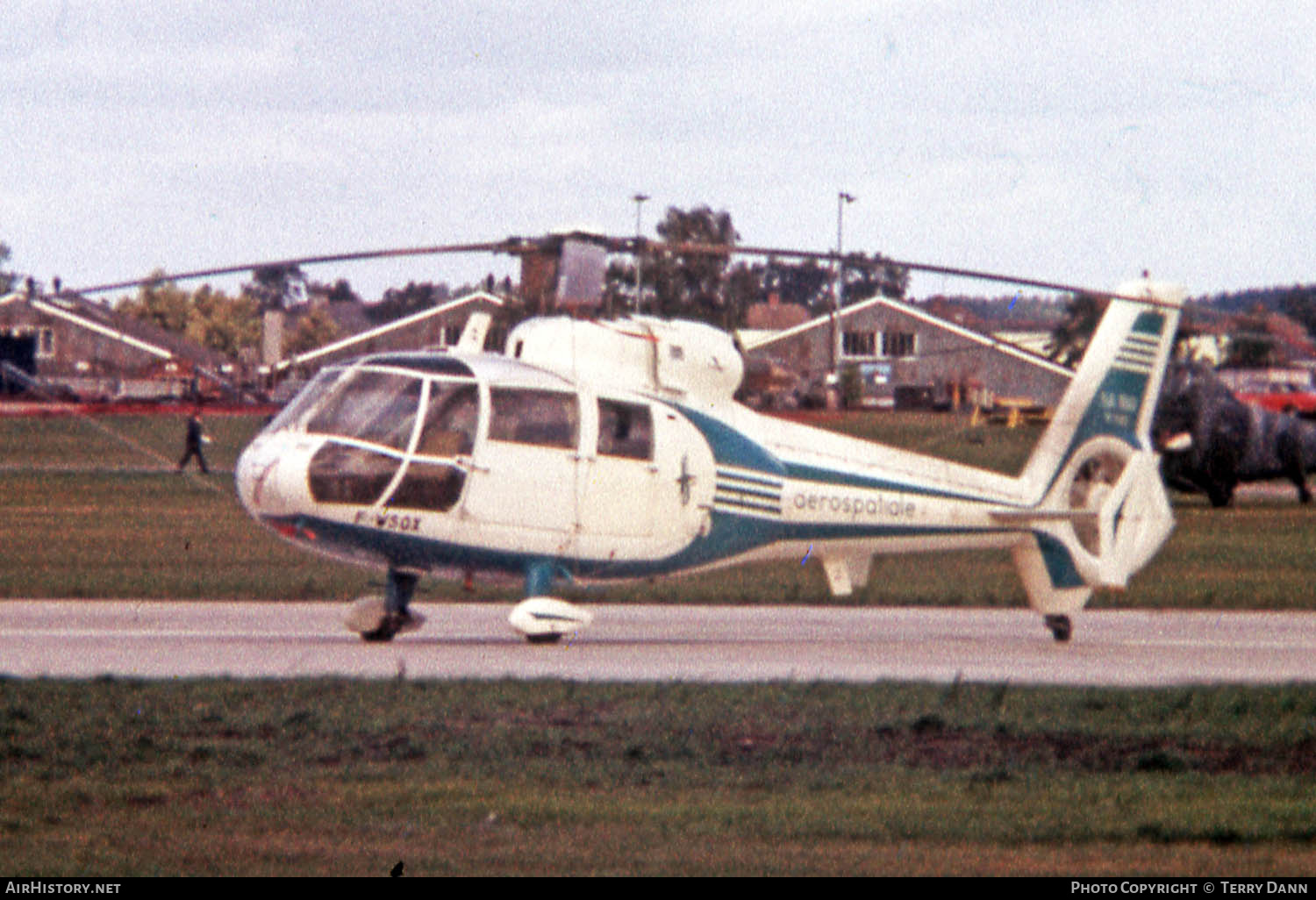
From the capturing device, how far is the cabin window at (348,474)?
13.9m

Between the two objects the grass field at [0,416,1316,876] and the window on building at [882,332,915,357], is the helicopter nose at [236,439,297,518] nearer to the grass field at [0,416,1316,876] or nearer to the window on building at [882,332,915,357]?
the grass field at [0,416,1316,876]

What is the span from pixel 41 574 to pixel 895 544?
11.9 metres

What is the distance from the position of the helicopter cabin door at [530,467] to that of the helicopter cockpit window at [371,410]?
68cm

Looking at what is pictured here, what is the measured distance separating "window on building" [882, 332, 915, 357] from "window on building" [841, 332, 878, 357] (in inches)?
5.9

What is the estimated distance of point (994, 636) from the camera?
17.1m

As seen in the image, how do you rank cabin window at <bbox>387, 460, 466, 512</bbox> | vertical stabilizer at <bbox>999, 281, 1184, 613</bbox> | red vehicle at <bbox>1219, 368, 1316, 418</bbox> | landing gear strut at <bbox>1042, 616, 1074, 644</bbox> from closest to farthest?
cabin window at <bbox>387, 460, 466, 512</bbox>
landing gear strut at <bbox>1042, 616, 1074, 644</bbox>
vertical stabilizer at <bbox>999, 281, 1184, 613</bbox>
red vehicle at <bbox>1219, 368, 1316, 418</bbox>

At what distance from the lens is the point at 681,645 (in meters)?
16.0

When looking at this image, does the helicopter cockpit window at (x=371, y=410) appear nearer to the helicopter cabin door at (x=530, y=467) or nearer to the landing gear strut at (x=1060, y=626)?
A: the helicopter cabin door at (x=530, y=467)

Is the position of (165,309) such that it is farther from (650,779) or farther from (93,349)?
(650,779)

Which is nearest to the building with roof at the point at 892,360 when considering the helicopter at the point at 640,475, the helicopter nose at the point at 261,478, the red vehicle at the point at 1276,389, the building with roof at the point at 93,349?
the helicopter at the point at 640,475

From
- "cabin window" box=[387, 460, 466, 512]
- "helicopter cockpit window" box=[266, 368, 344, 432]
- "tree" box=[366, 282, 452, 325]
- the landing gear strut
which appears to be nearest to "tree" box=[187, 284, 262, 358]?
"tree" box=[366, 282, 452, 325]

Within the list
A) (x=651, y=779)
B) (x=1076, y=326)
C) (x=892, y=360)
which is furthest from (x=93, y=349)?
(x=1076, y=326)

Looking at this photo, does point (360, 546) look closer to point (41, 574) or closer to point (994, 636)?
point (994, 636)

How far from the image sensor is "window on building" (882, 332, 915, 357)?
1620 cm
